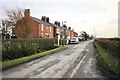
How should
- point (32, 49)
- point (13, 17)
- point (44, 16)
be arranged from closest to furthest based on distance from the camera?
1. point (32, 49)
2. point (13, 17)
3. point (44, 16)

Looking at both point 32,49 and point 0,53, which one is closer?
point 0,53

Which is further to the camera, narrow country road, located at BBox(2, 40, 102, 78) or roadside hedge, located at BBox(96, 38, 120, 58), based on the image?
roadside hedge, located at BBox(96, 38, 120, 58)

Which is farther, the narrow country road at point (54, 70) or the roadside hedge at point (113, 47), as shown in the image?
the roadside hedge at point (113, 47)

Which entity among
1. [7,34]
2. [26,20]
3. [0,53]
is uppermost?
[26,20]

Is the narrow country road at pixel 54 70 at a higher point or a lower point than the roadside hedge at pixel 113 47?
lower

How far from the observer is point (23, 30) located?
29.3 meters

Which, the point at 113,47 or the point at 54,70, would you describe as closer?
the point at 54,70

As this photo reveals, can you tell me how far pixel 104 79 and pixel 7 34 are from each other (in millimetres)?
36740

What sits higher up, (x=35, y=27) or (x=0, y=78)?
(x=35, y=27)

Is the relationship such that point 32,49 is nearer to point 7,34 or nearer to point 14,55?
point 14,55

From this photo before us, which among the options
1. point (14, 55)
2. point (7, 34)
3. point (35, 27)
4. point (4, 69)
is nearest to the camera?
point (4, 69)

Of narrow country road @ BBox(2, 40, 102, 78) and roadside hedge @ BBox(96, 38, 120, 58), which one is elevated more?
roadside hedge @ BBox(96, 38, 120, 58)

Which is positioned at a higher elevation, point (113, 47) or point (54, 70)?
point (113, 47)

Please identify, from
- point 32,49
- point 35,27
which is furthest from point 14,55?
point 35,27
